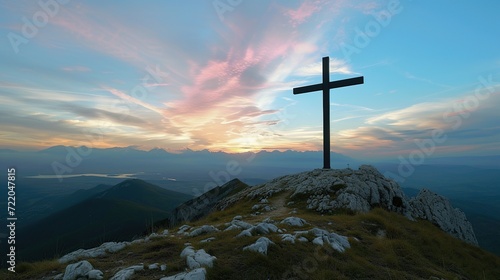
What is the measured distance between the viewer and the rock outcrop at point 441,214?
23103mm

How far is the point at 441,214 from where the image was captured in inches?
944

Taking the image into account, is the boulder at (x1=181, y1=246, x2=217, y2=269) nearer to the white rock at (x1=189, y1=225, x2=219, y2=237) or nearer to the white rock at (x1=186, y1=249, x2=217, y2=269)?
the white rock at (x1=186, y1=249, x2=217, y2=269)

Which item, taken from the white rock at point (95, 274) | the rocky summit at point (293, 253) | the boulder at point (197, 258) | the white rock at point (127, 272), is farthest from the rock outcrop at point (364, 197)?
the white rock at point (95, 274)

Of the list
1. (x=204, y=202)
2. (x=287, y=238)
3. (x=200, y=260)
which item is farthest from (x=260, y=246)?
(x=204, y=202)

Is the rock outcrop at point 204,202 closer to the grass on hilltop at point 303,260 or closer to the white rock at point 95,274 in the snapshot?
the grass on hilltop at point 303,260

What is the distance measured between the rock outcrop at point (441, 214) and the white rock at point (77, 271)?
24037 millimetres

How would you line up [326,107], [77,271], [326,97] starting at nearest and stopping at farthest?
[77,271] → [326,107] → [326,97]

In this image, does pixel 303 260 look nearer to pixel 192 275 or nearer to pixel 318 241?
pixel 318 241

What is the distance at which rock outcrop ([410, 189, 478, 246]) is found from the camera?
23103mm

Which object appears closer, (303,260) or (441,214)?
(303,260)

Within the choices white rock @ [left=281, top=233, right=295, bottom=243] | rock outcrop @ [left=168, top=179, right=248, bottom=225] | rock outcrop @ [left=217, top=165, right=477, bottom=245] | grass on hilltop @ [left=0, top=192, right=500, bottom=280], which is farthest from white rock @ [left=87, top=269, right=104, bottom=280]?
rock outcrop @ [left=168, top=179, right=248, bottom=225]

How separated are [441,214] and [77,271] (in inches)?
1093

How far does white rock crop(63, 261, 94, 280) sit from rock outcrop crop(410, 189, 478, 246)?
24037mm

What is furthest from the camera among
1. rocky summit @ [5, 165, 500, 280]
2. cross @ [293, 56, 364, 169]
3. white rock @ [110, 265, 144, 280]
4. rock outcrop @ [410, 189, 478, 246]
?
cross @ [293, 56, 364, 169]
